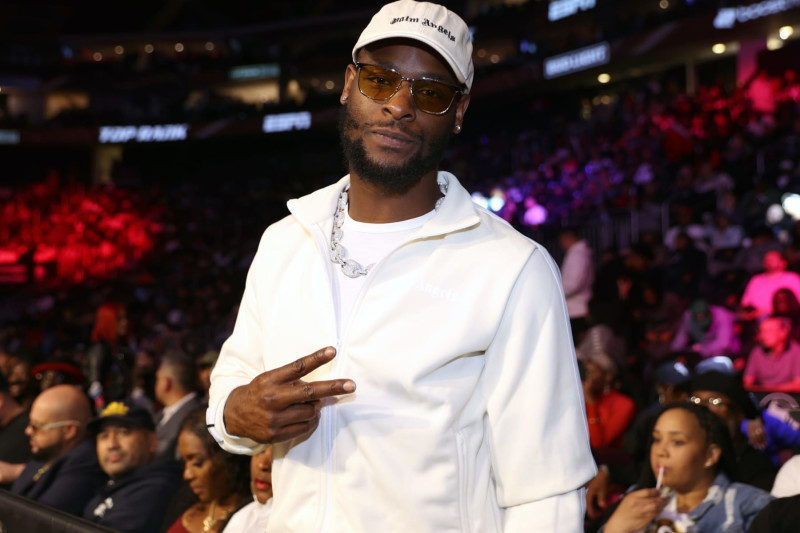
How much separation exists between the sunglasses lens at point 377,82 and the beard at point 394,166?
2.6 inches

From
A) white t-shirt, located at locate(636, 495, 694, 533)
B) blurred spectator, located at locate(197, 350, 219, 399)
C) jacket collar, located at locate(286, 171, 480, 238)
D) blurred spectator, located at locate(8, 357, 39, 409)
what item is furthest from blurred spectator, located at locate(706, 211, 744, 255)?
jacket collar, located at locate(286, 171, 480, 238)

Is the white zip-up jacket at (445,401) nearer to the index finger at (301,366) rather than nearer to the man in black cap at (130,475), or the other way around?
the index finger at (301,366)

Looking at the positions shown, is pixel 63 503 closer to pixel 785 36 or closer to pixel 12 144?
pixel 785 36

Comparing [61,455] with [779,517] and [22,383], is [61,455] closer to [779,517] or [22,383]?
[22,383]

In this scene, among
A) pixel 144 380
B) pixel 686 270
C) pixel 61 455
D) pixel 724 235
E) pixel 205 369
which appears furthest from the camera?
pixel 724 235

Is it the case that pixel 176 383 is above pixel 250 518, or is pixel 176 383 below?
above

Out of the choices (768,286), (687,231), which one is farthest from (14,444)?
(687,231)

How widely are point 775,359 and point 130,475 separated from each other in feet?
16.1

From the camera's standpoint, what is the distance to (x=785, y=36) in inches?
679

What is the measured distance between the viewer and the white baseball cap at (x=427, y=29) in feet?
5.86

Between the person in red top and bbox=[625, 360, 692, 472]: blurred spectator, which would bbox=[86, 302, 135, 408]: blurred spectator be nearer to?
the person in red top

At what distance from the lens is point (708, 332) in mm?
8117

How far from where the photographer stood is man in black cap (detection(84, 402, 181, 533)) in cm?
457

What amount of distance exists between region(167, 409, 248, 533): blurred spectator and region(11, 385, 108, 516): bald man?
39.5 inches
